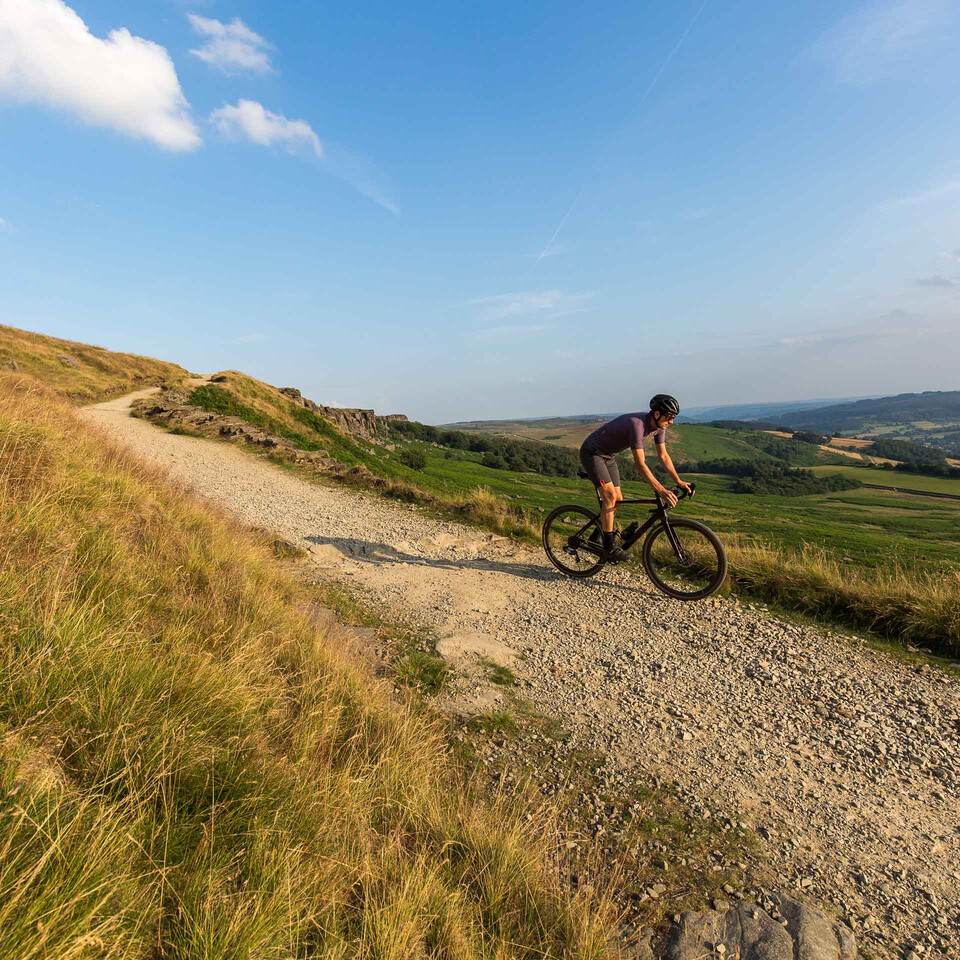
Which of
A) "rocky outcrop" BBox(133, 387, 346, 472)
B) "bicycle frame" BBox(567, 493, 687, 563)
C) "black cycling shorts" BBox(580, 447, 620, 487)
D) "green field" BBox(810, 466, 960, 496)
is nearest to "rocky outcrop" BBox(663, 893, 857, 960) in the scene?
"bicycle frame" BBox(567, 493, 687, 563)

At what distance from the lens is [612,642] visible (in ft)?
18.8

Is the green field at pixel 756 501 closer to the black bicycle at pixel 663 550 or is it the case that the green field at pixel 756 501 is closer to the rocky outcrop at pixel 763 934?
the black bicycle at pixel 663 550

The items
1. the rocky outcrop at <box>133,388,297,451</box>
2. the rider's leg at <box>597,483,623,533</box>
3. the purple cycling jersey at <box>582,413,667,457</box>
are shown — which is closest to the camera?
the purple cycling jersey at <box>582,413,667,457</box>

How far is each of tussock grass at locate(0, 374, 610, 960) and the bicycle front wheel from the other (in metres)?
4.32

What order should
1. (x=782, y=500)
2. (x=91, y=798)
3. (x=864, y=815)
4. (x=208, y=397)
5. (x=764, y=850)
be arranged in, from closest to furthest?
(x=91, y=798) < (x=764, y=850) < (x=864, y=815) < (x=208, y=397) < (x=782, y=500)

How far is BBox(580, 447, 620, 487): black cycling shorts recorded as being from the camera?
7.32m

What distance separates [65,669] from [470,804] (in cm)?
236

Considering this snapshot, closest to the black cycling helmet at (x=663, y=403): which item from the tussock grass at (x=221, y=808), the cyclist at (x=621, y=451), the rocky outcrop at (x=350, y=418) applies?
the cyclist at (x=621, y=451)

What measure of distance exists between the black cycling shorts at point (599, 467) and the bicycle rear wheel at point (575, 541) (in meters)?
0.62

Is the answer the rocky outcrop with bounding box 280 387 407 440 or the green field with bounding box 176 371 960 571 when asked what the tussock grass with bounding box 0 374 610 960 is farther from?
the rocky outcrop with bounding box 280 387 407 440

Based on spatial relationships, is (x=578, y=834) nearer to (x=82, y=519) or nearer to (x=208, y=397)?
(x=82, y=519)

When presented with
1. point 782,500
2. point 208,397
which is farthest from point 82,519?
point 782,500

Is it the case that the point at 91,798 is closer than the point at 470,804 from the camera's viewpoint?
Yes

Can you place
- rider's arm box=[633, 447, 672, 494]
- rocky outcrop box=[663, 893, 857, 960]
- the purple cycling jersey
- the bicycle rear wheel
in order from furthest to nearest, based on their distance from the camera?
the bicycle rear wheel
the purple cycling jersey
rider's arm box=[633, 447, 672, 494]
rocky outcrop box=[663, 893, 857, 960]
